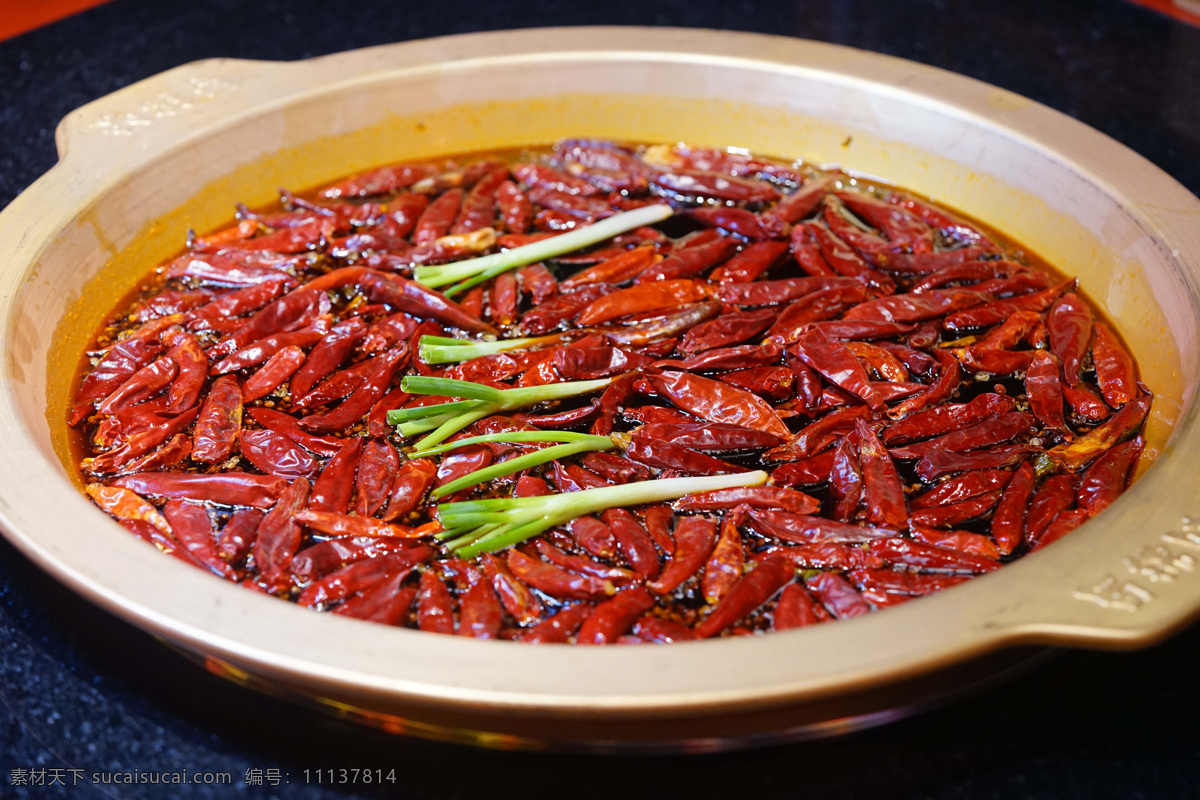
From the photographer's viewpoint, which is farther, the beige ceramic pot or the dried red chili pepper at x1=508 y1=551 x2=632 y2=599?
the dried red chili pepper at x1=508 y1=551 x2=632 y2=599

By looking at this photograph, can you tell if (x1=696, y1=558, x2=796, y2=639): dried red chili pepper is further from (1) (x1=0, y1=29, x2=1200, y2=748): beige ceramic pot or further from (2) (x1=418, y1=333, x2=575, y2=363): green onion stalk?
(2) (x1=418, y1=333, x2=575, y2=363): green onion stalk

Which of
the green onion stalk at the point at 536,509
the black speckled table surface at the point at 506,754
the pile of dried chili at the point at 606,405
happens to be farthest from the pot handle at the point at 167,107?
the green onion stalk at the point at 536,509

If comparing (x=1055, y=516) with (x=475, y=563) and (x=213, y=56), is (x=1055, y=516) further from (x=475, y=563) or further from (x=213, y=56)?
(x=213, y=56)

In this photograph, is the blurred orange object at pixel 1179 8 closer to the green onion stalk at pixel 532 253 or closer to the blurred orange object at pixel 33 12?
the green onion stalk at pixel 532 253

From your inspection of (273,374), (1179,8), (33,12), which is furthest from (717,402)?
(33,12)

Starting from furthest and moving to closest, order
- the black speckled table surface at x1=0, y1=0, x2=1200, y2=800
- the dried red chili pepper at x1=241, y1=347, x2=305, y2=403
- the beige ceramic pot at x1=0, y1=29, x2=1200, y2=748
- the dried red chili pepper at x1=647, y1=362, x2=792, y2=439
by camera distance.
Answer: the dried red chili pepper at x1=241, y1=347, x2=305, y2=403
the dried red chili pepper at x1=647, y1=362, x2=792, y2=439
the black speckled table surface at x1=0, y1=0, x2=1200, y2=800
the beige ceramic pot at x1=0, y1=29, x2=1200, y2=748

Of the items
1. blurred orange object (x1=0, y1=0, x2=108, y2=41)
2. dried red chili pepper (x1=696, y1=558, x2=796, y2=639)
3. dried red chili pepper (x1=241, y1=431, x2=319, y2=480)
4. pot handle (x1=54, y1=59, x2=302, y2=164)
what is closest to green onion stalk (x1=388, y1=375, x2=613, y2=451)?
dried red chili pepper (x1=241, y1=431, x2=319, y2=480)
